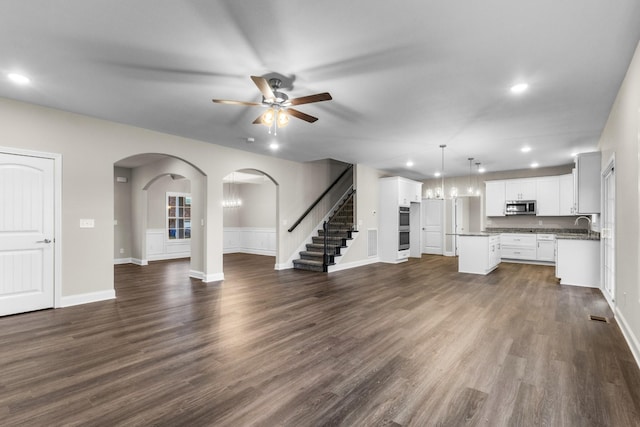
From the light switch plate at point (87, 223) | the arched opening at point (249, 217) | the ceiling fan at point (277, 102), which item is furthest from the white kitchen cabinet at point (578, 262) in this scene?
the light switch plate at point (87, 223)

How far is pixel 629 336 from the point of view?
3.12 metres

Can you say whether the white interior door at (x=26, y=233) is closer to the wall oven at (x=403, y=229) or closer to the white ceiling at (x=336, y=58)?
the white ceiling at (x=336, y=58)

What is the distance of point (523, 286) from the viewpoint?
5879 mm

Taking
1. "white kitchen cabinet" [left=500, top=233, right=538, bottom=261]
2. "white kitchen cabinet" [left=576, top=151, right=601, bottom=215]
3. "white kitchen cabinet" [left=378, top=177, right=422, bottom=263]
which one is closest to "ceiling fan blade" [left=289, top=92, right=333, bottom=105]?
"white kitchen cabinet" [left=576, top=151, right=601, bottom=215]

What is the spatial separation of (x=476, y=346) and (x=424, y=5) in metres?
3.07

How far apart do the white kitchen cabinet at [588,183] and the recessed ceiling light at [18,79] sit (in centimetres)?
791

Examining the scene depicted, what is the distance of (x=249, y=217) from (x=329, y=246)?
4845 millimetres

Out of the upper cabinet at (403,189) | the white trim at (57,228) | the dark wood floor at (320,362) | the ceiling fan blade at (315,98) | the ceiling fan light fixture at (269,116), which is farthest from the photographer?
the upper cabinet at (403,189)

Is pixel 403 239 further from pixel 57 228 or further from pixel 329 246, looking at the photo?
pixel 57 228

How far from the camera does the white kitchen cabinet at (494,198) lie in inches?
366

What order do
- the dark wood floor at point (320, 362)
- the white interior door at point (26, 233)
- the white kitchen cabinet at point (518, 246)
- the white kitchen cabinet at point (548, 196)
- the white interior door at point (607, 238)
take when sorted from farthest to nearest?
the white kitchen cabinet at point (518, 246) → the white kitchen cabinet at point (548, 196) → the white interior door at point (607, 238) → the white interior door at point (26, 233) → the dark wood floor at point (320, 362)

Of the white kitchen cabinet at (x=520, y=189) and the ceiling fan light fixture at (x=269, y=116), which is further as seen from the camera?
the white kitchen cabinet at (x=520, y=189)

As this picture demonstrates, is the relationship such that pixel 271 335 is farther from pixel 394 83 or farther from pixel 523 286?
pixel 523 286

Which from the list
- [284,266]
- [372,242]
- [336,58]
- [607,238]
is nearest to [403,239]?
[372,242]
